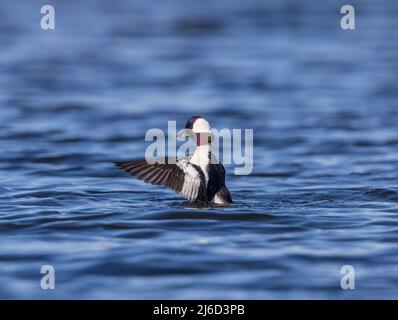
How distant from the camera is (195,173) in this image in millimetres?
9961

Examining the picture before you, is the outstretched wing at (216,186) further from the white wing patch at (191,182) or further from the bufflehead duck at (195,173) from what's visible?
the white wing patch at (191,182)

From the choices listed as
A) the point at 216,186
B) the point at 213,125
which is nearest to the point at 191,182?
the point at 216,186

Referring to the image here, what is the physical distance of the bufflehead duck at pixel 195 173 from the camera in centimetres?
996

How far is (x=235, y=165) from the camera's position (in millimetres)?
13320

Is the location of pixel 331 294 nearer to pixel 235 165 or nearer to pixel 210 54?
pixel 235 165

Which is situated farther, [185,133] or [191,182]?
[185,133]

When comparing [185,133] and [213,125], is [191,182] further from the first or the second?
[213,125]

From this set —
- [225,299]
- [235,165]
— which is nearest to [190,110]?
[235,165]

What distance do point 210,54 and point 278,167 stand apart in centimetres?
1081

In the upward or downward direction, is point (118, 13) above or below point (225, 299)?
above

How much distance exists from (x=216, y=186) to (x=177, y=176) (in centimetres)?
41

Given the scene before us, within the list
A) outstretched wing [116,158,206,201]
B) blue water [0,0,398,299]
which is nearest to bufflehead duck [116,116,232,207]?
outstretched wing [116,158,206,201]
